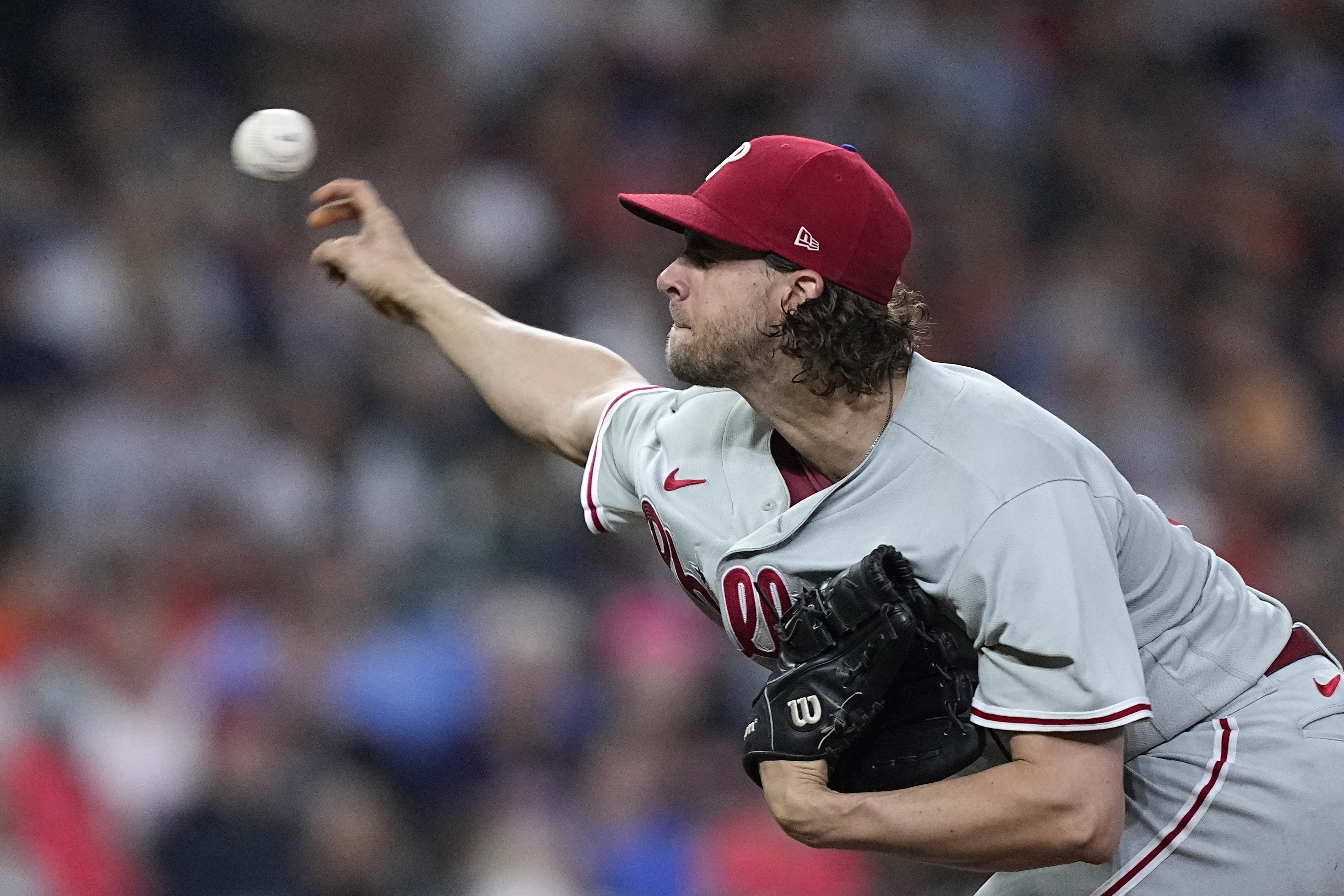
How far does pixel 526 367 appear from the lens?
115 inches

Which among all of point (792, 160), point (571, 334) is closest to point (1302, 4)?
point (571, 334)

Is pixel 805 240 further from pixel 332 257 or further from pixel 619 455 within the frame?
pixel 332 257

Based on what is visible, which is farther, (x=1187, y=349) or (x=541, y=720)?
(x=1187, y=349)

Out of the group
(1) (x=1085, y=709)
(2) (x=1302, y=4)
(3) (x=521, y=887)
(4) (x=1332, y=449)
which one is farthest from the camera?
(2) (x=1302, y=4)

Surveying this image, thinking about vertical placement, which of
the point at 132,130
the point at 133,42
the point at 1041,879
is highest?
the point at 133,42

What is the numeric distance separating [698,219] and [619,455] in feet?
1.72

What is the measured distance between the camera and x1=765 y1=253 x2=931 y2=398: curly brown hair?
2.34 metres

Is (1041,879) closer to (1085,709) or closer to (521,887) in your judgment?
(1085,709)

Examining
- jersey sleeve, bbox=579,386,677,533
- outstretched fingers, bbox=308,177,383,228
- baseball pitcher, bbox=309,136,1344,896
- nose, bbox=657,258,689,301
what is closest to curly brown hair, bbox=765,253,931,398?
baseball pitcher, bbox=309,136,1344,896

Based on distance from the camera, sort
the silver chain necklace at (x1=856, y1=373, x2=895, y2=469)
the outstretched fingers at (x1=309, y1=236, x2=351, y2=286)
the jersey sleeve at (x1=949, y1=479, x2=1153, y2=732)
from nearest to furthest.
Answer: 1. the jersey sleeve at (x1=949, y1=479, x2=1153, y2=732)
2. the silver chain necklace at (x1=856, y1=373, x2=895, y2=469)
3. the outstretched fingers at (x1=309, y1=236, x2=351, y2=286)

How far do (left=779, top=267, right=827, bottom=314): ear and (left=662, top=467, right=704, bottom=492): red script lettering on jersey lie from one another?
330mm

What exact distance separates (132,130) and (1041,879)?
456cm

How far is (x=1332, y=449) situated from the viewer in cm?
677

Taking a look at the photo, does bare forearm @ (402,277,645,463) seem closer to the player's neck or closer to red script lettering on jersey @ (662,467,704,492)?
red script lettering on jersey @ (662,467,704,492)
